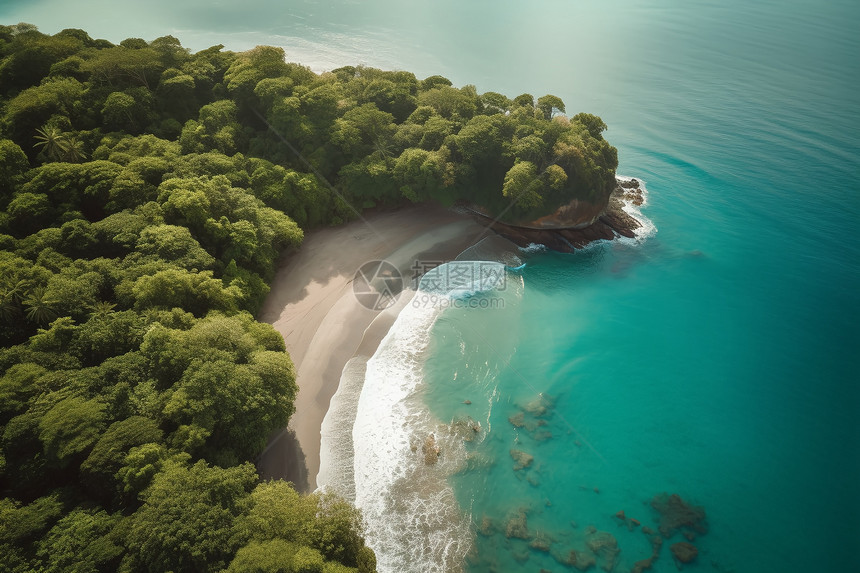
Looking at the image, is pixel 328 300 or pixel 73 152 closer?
pixel 73 152

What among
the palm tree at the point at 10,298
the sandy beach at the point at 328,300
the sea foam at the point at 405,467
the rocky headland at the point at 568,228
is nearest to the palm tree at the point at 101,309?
the palm tree at the point at 10,298

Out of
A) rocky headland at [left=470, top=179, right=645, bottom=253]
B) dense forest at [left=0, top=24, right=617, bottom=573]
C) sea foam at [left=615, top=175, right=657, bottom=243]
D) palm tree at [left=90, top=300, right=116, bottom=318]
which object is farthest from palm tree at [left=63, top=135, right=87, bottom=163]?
sea foam at [left=615, top=175, right=657, bottom=243]

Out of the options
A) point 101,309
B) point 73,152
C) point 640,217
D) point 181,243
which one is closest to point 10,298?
point 101,309

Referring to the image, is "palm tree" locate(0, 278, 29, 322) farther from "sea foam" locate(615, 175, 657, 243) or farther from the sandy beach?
"sea foam" locate(615, 175, 657, 243)

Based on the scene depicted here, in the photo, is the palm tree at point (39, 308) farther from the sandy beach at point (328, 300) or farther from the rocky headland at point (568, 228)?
the rocky headland at point (568, 228)

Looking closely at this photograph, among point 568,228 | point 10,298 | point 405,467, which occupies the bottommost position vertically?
point 405,467

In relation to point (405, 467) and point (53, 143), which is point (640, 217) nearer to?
point (405, 467)

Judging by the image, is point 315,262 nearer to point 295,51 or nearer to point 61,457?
point 61,457
